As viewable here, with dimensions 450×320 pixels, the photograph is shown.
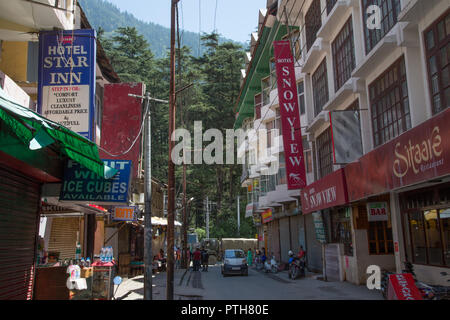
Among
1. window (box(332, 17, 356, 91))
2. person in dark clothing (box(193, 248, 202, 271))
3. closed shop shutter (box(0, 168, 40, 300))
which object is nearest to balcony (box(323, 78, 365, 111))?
window (box(332, 17, 356, 91))

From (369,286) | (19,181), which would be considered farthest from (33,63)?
(369,286)

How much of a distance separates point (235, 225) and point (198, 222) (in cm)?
1746

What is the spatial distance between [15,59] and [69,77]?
367 centimetres

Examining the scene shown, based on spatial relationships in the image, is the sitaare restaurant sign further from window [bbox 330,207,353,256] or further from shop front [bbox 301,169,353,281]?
window [bbox 330,207,353,256]

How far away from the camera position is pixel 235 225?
55719mm

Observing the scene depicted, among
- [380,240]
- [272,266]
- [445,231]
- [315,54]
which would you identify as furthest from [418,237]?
[272,266]

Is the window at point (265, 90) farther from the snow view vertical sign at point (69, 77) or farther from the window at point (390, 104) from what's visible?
the snow view vertical sign at point (69, 77)

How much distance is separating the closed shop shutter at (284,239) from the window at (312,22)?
14369 millimetres

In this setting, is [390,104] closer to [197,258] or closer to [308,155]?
[308,155]

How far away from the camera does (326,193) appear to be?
701 inches

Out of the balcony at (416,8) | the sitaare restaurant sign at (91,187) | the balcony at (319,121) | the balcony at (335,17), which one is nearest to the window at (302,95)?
the balcony at (319,121)

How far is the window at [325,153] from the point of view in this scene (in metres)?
20.4

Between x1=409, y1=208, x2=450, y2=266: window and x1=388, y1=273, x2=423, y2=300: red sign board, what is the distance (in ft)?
12.6

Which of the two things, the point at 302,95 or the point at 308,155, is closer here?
the point at 308,155
